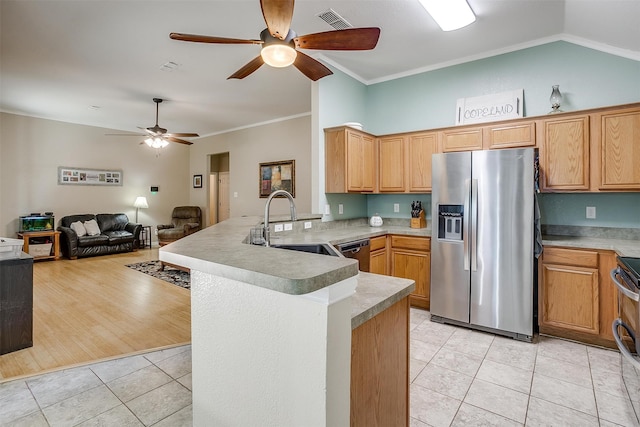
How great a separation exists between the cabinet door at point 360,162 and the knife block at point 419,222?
671 mm

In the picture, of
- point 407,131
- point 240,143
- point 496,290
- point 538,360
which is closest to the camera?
point 538,360

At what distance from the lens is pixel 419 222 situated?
3.86m

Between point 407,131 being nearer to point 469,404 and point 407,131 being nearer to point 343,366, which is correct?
point 469,404

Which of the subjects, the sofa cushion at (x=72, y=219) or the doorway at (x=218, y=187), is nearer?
the sofa cushion at (x=72, y=219)

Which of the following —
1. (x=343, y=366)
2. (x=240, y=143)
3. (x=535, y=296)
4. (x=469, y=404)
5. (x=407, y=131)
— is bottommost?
(x=469, y=404)

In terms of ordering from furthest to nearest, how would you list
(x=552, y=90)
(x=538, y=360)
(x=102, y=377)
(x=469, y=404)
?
(x=552, y=90) < (x=538, y=360) < (x=102, y=377) < (x=469, y=404)

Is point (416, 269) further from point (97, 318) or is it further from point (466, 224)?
point (97, 318)

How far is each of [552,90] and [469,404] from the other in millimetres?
3072

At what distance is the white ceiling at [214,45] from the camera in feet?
8.82

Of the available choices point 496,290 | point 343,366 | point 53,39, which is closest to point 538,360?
point 496,290

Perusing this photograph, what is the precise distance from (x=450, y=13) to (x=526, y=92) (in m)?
1.31

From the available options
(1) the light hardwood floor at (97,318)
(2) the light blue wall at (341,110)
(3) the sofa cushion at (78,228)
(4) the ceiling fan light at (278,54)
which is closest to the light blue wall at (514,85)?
(2) the light blue wall at (341,110)

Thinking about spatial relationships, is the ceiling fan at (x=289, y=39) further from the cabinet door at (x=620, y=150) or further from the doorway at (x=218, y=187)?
the doorway at (x=218, y=187)

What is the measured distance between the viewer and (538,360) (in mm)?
2412
